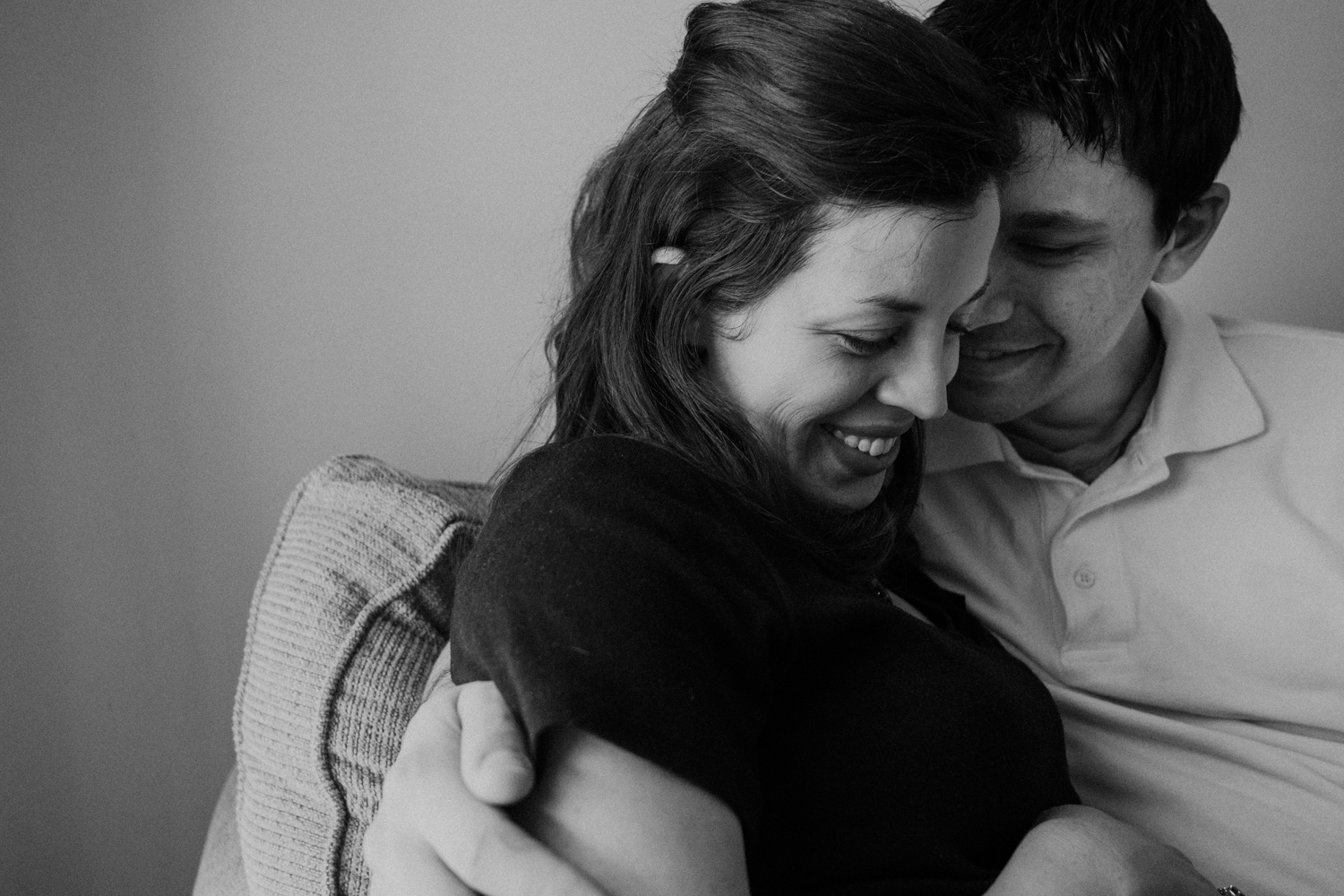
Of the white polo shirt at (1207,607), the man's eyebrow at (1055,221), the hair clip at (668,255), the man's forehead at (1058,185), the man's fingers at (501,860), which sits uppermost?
the hair clip at (668,255)

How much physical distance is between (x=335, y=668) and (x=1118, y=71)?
982 mm

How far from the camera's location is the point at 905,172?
0.90 metres

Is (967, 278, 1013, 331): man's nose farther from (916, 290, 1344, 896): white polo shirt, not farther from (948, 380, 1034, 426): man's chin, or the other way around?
(916, 290, 1344, 896): white polo shirt

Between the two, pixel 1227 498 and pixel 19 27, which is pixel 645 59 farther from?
pixel 1227 498

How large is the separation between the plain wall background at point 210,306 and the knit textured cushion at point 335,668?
0.40 m

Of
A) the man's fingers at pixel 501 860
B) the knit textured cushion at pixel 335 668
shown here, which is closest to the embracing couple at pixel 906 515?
the man's fingers at pixel 501 860

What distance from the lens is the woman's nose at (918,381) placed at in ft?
3.16

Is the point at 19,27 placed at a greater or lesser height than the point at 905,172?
greater

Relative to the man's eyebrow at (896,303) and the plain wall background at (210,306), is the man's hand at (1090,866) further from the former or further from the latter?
the plain wall background at (210,306)

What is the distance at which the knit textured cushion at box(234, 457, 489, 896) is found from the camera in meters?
1.08

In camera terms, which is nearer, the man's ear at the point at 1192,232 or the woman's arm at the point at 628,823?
the woman's arm at the point at 628,823

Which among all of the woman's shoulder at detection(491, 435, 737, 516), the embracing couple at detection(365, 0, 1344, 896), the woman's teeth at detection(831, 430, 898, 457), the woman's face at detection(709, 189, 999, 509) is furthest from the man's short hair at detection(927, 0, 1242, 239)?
the woman's shoulder at detection(491, 435, 737, 516)

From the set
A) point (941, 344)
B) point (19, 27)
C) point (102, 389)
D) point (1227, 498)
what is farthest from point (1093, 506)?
point (19, 27)

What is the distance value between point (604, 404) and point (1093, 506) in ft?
2.06
